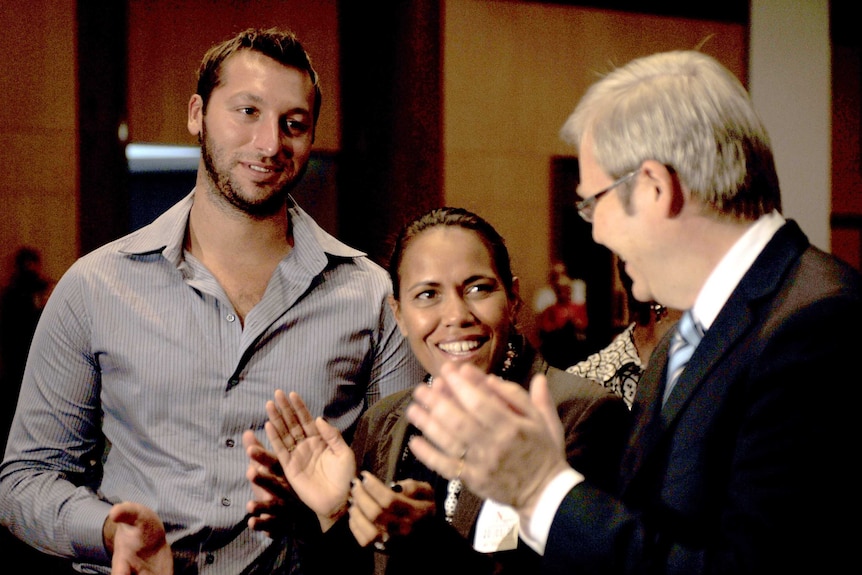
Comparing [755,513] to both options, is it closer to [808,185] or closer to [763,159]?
[763,159]

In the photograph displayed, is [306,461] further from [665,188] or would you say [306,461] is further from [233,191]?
[665,188]

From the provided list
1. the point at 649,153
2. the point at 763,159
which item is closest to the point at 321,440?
the point at 649,153

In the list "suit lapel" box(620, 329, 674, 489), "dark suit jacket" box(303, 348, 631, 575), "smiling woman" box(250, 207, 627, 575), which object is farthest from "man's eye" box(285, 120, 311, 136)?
"suit lapel" box(620, 329, 674, 489)

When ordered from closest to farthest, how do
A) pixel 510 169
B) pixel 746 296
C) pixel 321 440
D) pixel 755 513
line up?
1. pixel 755 513
2. pixel 746 296
3. pixel 321 440
4. pixel 510 169

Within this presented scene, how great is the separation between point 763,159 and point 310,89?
1218mm

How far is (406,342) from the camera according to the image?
2.04 meters

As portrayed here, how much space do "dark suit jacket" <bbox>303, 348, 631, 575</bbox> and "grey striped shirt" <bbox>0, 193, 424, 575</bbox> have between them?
0.27 m

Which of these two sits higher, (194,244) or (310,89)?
(310,89)

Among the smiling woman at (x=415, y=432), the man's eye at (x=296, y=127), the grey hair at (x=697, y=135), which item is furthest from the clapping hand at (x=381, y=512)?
the man's eye at (x=296, y=127)

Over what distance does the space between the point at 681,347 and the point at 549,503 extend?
15.1 inches

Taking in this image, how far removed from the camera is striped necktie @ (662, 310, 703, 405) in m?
1.25

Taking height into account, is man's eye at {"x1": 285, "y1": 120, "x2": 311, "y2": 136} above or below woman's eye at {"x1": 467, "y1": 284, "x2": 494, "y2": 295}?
above

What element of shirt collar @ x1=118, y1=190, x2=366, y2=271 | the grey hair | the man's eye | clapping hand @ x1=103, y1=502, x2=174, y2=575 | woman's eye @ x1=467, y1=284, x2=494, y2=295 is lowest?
clapping hand @ x1=103, y1=502, x2=174, y2=575

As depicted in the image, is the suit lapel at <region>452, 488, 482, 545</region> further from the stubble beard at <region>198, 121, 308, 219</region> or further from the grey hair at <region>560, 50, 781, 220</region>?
the stubble beard at <region>198, 121, 308, 219</region>
